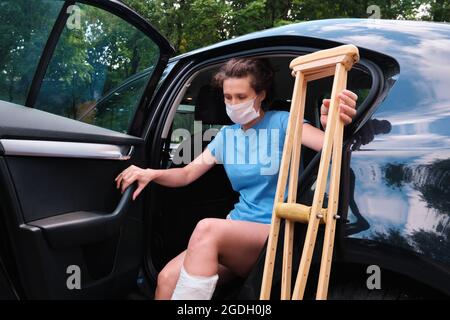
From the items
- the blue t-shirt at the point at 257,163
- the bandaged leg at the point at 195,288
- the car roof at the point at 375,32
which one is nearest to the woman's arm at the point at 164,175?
the blue t-shirt at the point at 257,163

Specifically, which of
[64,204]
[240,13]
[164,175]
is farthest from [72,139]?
[240,13]

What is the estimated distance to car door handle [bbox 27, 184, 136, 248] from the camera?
1.73 m

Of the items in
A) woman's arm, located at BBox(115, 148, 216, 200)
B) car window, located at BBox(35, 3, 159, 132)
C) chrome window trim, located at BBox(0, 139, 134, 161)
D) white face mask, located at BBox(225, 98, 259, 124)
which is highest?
car window, located at BBox(35, 3, 159, 132)

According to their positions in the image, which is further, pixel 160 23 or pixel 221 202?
pixel 160 23

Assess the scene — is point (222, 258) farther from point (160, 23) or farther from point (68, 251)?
point (160, 23)

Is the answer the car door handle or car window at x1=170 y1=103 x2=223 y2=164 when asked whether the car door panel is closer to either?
the car door handle

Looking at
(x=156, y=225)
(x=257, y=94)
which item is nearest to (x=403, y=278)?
(x=257, y=94)

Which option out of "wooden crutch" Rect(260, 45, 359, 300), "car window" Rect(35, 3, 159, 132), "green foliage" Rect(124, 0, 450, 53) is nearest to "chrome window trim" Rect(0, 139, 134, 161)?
"car window" Rect(35, 3, 159, 132)

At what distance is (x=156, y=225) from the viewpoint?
2.68 metres

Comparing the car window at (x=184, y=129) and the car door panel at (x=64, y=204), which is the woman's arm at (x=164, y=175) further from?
the car window at (x=184, y=129)

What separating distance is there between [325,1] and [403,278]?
41.1 ft

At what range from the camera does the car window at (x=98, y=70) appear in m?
2.05

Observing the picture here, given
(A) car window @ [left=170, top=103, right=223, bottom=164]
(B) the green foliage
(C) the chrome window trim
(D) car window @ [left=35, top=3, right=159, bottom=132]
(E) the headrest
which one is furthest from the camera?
(B) the green foliage

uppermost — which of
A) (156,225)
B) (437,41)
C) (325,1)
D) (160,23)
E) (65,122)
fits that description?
(325,1)
